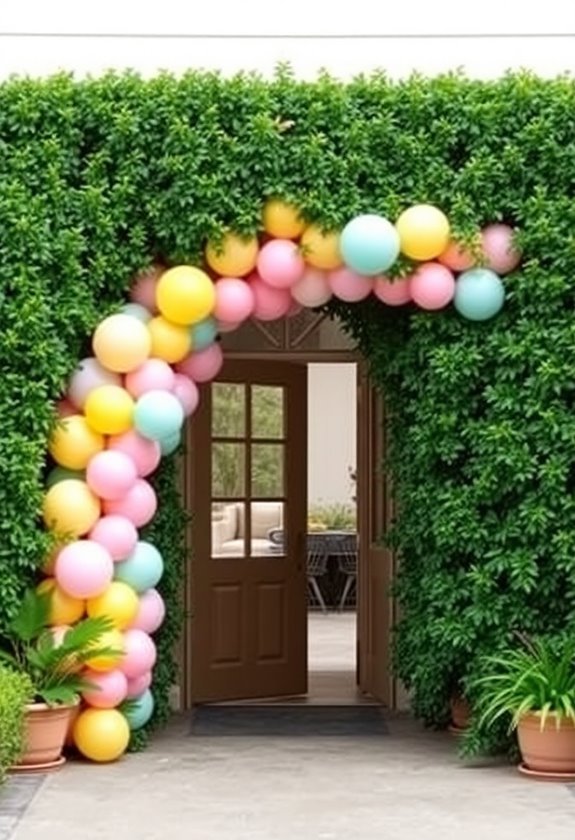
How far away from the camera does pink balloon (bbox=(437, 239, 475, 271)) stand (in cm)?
848

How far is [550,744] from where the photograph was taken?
8.13m

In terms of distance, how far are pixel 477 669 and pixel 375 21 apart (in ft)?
12.2

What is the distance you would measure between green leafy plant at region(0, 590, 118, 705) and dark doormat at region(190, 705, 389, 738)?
1503 millimetres

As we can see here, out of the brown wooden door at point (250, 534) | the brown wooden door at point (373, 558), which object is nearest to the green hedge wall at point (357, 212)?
the brown wooden door at point (373, 558)

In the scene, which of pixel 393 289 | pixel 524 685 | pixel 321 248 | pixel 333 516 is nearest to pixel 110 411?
pixel 321 248

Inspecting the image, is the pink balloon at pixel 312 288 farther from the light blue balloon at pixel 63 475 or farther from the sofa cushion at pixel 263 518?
the sofa cushion at pixel 263 518

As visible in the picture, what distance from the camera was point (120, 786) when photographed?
7887 millimetres

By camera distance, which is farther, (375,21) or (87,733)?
(375,21)

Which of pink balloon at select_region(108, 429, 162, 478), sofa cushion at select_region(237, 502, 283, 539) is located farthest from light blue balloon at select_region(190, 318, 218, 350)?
sofa cushion at select_region(237, 502, 283, 539)

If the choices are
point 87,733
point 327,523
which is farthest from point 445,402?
point 327,523

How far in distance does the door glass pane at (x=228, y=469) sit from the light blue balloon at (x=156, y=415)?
2.47 meters

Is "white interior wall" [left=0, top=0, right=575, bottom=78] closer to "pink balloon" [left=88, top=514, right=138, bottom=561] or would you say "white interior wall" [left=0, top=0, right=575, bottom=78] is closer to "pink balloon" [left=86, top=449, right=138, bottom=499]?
"pink balloon" [left=86, top=449, right=138, bottom=499]

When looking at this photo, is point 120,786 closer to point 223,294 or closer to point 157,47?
point 223,294

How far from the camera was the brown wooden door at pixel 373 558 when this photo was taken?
10719 mm
